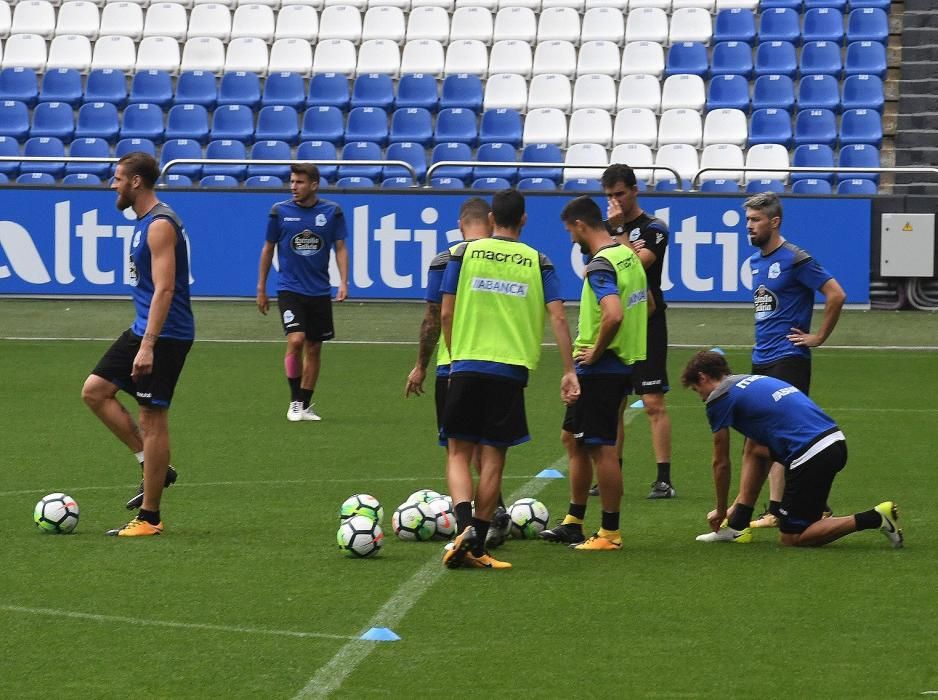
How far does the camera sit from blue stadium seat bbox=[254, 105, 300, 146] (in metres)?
24.3

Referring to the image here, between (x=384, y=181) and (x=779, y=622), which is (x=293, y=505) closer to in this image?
(x=779, y=622)

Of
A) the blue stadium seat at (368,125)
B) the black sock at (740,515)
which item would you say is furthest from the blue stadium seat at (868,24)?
the black sock at (740,515)

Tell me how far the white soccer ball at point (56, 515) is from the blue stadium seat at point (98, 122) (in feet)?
54.4

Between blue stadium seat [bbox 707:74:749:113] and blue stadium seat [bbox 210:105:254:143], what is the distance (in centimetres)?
674

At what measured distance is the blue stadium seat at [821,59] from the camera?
79.0 feet

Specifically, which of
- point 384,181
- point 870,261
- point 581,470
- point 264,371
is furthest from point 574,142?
point 581,470

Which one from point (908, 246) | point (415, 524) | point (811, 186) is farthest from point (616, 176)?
point (811, 186)

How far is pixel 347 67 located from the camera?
25.5 metres

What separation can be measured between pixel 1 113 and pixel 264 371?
10.3 m

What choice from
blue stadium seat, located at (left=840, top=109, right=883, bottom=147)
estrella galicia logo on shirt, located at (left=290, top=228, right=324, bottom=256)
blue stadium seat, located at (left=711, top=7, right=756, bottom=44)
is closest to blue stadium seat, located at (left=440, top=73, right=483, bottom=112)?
blue stadium seat, located at (left=711, top=7, right=756, bottom=44)

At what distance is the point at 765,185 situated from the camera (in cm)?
2152

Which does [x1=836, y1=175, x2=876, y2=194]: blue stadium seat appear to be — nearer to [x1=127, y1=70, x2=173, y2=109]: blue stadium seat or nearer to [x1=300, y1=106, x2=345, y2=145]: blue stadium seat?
[x1=300, y1=106, x2=345, y2=145]: blue stadium seat

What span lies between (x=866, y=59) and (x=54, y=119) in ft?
39.6

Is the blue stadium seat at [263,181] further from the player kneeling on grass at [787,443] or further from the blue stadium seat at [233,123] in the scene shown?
the player kneeling on grass at [787,443]
